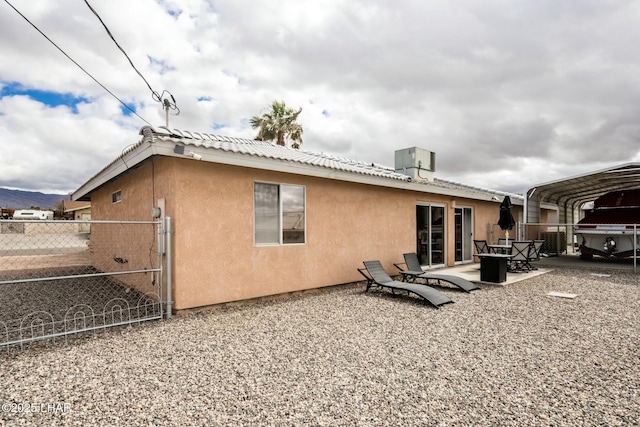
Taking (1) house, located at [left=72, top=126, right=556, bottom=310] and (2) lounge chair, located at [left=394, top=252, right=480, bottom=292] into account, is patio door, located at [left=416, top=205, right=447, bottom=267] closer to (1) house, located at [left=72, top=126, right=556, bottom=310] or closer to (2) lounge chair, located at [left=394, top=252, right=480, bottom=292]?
(1) house, located at [left=72, top=126, right=556, bottom=310]

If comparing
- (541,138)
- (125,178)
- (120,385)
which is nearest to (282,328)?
(120,385)

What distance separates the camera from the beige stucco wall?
5.77m

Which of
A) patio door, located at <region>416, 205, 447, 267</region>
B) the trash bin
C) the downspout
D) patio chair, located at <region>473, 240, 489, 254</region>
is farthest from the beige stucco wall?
patio chair, located at <region>473, 240, 489, 254</region>

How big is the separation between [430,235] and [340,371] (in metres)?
8.58

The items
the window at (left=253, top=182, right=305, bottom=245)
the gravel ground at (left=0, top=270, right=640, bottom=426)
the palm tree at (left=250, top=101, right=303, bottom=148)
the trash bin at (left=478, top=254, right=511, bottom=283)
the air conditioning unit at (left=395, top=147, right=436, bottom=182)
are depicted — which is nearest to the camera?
the gravel ground at (left=0, top=270, right=640, bottom=426)

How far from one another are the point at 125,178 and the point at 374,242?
723cm

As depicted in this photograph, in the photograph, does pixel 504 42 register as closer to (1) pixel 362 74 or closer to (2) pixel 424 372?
(1) pixel 362 74

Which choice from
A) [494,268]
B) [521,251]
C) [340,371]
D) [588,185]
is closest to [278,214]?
[340,371]

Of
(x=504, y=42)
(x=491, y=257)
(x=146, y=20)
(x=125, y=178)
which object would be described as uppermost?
(x=504, y=42)

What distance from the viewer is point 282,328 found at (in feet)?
16.7

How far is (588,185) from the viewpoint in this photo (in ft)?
52.5

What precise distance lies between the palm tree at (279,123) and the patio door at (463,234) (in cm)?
1125

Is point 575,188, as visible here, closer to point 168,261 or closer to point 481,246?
point 481,246

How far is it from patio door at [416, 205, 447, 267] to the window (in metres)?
5.15
